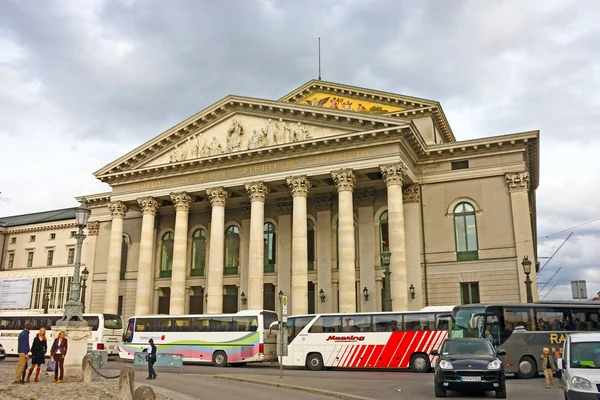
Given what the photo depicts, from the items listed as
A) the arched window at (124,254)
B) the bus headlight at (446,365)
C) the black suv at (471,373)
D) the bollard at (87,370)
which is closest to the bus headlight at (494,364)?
the black suv at (471,373)

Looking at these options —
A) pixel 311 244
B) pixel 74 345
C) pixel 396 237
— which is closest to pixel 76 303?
pixel 74 345

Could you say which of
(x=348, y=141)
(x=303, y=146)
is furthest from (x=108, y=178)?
(x=348, y=141)

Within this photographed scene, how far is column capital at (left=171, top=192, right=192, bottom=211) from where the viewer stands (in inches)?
1594

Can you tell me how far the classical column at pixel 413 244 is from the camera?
35.2m

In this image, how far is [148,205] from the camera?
137 ft

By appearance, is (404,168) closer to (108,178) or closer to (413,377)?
(413,377)

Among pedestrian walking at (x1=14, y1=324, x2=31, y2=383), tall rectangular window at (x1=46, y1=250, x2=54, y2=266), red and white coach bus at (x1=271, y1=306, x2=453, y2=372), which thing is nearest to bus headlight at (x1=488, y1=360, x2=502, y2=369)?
red and white coach bus at (x1=271, y1=306, x2=453, y2=372)

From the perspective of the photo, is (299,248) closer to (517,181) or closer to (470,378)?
(517,181)

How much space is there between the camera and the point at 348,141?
Answer: 1383 inches

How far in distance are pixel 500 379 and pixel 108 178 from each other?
36.1m

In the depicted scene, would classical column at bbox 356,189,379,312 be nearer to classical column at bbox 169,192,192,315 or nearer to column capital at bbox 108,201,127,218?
classical column at bbox 169,192,192,315

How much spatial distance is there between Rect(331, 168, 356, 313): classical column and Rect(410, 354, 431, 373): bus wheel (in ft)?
24.2

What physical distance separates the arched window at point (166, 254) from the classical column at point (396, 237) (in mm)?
19922

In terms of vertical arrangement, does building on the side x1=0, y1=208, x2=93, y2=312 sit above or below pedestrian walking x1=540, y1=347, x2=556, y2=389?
above
